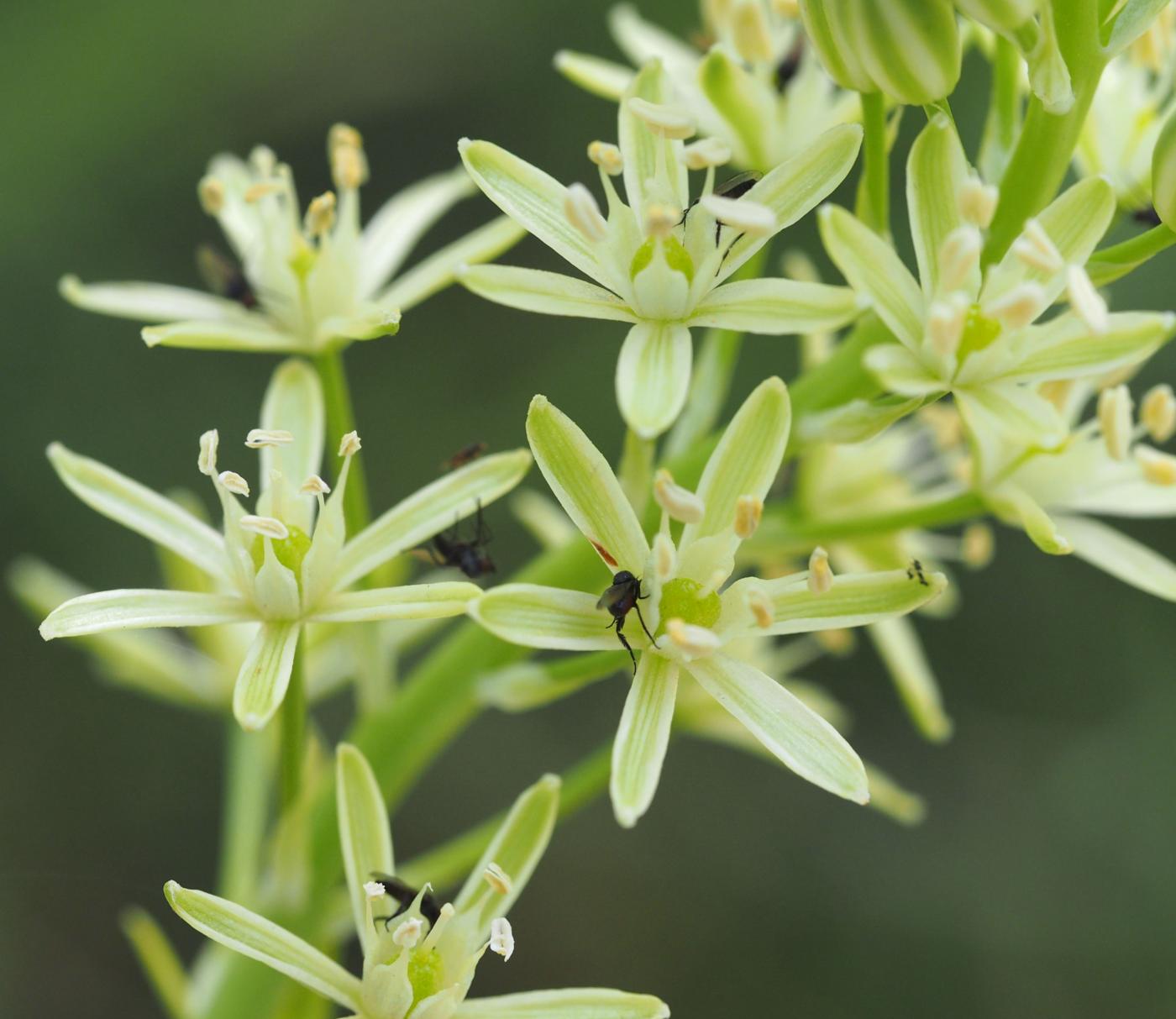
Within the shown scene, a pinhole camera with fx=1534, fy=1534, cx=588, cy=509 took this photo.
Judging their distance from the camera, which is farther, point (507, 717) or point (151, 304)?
point (507, 717)

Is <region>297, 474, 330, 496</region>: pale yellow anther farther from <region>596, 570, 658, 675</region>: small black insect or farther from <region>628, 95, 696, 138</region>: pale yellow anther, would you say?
<region>628, 95, 696, 138</region>: pale yellow anther

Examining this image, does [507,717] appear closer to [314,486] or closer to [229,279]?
[229,279]

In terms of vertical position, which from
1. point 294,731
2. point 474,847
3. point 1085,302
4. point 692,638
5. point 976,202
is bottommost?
point 474,847

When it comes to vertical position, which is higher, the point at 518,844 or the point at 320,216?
the point at 320,216

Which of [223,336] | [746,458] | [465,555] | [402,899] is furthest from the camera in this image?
[465,555]

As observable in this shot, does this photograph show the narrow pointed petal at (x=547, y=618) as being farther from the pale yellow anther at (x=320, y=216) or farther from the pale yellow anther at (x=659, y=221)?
the pale yellow anther at (x=320, y=216)

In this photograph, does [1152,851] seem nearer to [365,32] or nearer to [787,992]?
[787,992]

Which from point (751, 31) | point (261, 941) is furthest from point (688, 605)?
point (751, 31)
